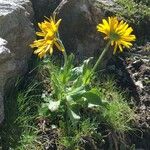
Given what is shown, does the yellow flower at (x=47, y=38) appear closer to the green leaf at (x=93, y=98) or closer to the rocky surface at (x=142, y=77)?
the green leaf at (x=93, y=98)

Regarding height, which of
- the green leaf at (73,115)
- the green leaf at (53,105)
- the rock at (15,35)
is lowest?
the green leaf at (73,115)

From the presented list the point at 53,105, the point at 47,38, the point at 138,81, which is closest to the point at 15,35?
the point at 47,38

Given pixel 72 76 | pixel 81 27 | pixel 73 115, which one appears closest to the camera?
pixel 73 115

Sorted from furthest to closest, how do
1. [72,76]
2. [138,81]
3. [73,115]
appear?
[138,81]
[72,76]
[73,115]

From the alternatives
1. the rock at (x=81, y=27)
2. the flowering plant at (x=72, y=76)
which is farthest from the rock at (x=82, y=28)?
the flowering plant at (x=72, y=76)

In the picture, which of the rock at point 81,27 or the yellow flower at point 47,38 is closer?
the yellow flower at point 47,38

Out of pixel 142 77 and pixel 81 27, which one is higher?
pixel 81 27

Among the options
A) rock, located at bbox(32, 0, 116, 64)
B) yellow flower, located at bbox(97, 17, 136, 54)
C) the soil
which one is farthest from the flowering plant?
rock, located at bbox(32, 0, 116, 64)

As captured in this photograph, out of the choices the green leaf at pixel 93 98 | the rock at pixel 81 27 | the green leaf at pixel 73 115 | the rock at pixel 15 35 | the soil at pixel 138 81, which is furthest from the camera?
the rock at pixel 81 27

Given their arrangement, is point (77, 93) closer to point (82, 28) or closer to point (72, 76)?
point (72, 76)
